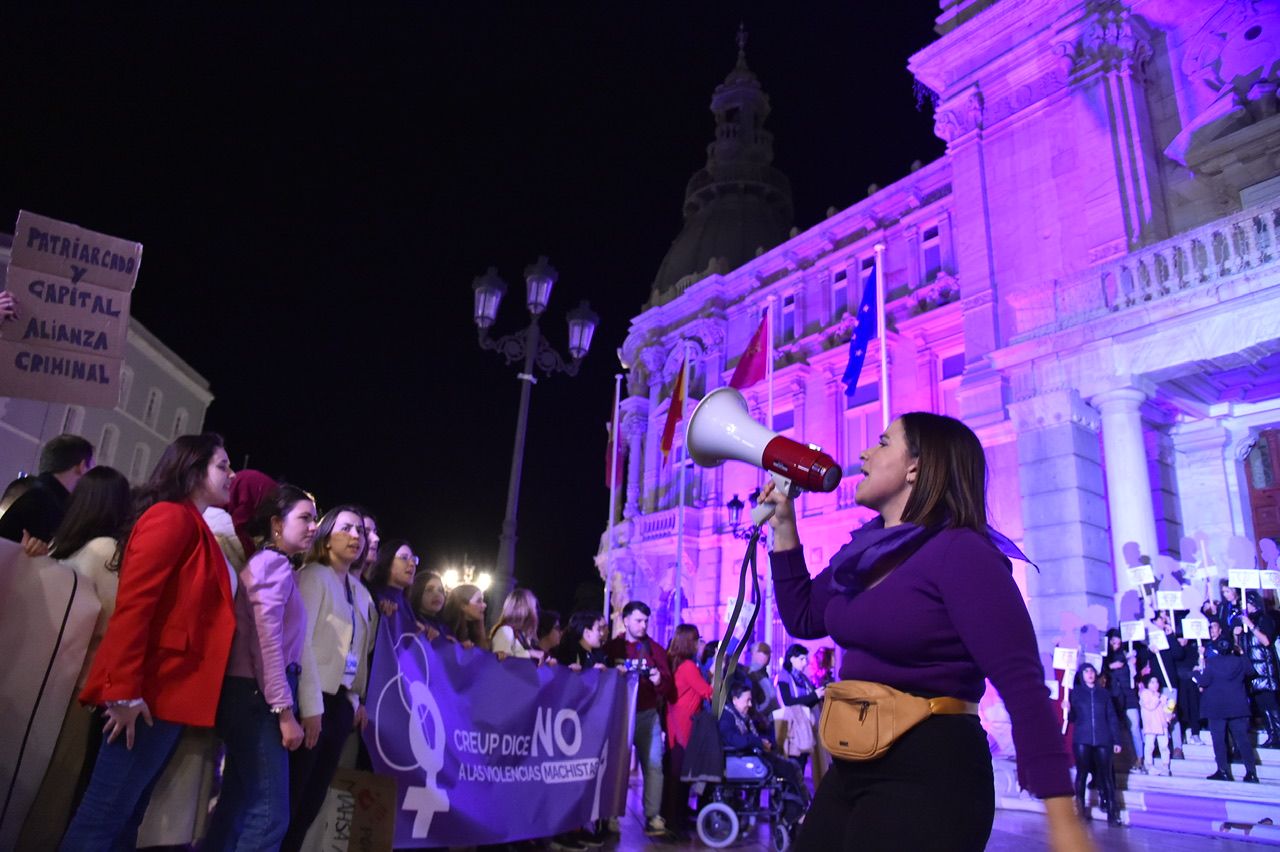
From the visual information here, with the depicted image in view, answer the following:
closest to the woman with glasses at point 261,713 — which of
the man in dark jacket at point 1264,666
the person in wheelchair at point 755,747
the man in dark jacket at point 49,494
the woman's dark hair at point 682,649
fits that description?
the man in dark jacket at point 49,494

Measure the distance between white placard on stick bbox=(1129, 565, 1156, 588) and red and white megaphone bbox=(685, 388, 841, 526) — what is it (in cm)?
1090

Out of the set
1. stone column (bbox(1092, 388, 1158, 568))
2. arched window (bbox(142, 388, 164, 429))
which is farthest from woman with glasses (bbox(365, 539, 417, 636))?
arched window (bbox(142, 388, 164, 429))

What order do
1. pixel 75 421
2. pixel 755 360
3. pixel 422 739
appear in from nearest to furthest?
pixel 422 739 → pixel 755 360 → pixel 75 421

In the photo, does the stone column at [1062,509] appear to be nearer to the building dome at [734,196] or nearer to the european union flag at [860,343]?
the european union flag at [860,343]

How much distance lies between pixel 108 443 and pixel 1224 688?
39972mm

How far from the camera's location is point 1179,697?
985 centimetres

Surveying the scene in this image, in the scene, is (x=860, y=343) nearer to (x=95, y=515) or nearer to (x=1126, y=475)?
(x=1126, y=475)

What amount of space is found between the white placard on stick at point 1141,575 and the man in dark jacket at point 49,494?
12754 mm

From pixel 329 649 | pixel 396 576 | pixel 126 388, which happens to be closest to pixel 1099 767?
pixel 396 576

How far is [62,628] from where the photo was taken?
348 centimetres

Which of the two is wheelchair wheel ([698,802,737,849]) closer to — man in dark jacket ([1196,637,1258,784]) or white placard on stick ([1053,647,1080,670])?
man in dark jacket ([1196,637,1258,784])

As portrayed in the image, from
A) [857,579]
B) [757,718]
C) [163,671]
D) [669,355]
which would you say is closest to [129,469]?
[669,355]

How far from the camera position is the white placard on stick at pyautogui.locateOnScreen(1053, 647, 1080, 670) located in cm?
1094

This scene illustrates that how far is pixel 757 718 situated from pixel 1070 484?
680 centimetres
